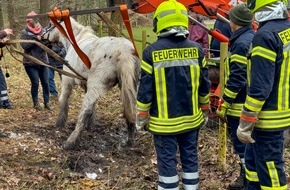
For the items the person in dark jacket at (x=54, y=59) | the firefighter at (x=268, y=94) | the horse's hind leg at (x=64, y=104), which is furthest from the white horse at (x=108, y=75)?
the firefighter at (x=268, y=94)

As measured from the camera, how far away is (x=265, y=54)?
11.4ft

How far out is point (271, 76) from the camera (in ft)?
11.5

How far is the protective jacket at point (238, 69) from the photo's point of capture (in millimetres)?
4477

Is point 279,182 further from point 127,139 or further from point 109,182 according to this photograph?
point 127,139

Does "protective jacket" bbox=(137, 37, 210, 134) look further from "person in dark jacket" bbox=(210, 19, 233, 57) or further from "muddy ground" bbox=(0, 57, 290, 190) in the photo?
"person in dark jacket" bbox=(210, 19, 233, 57)

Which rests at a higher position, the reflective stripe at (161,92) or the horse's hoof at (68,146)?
the reflective stripe at (161,92)

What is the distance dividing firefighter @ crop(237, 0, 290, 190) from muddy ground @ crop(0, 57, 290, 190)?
4.83 ft

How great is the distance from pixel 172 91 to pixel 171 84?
0.24 feet

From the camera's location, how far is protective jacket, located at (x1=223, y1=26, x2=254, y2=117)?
4.48 metres

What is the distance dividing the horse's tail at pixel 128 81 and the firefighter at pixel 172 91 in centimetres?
191

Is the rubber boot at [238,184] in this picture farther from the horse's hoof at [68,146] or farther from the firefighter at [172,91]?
the horse's hoof at [68,146]

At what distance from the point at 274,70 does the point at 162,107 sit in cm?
121

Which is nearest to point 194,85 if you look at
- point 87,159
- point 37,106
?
point 87,159

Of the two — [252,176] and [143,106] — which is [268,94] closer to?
[252,176]
